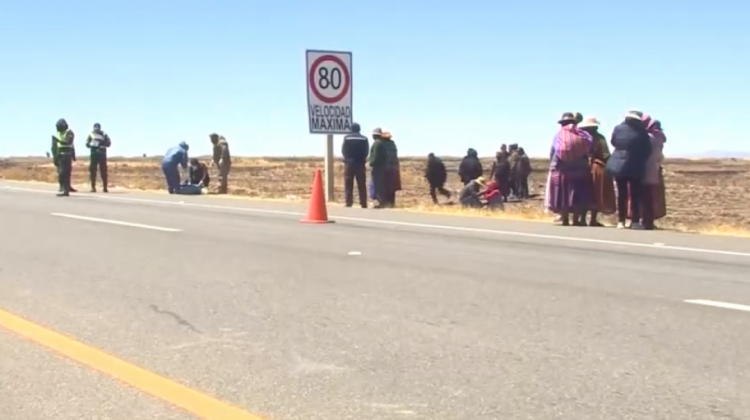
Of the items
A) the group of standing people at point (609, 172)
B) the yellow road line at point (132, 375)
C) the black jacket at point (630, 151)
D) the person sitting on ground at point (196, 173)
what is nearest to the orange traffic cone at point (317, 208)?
the group of standing people at point (609, 172)

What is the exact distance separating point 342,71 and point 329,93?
21.0 inches

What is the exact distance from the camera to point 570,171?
15.1m

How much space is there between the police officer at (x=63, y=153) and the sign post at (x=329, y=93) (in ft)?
21.1

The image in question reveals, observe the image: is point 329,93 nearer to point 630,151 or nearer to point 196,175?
point 196,175

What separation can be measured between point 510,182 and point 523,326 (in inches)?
855

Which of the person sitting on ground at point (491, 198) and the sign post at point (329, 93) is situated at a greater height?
the sign post at point (329, 93)

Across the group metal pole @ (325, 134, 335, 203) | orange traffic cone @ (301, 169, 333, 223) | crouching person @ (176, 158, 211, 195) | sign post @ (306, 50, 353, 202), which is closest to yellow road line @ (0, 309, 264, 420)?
orange traffic cone @ (301, 169, 333, 223)

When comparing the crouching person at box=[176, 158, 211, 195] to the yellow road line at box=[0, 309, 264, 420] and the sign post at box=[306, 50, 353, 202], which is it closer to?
the sign post at box=[306, 50, 353, 202]

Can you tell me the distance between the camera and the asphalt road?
5.29m

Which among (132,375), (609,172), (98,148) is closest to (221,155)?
(98,148)

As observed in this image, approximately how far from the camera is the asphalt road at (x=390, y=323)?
5.29 metres

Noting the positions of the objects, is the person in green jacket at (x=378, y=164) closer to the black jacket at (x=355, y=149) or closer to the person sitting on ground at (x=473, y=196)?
the black jacket at (x=355, y=149)

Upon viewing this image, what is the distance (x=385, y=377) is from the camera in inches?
225

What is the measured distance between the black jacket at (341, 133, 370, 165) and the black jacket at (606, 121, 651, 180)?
6.44m
